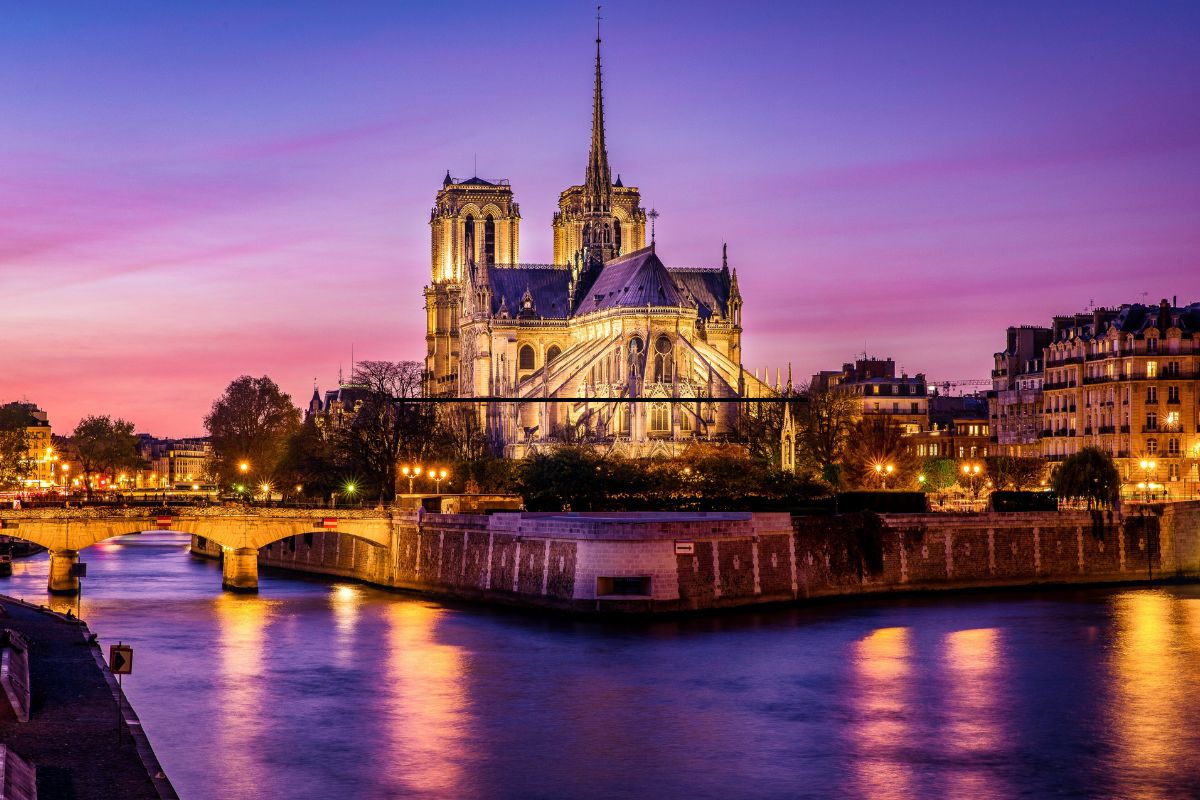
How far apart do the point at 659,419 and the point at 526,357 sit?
20263mm

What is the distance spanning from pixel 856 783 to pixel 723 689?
343 inches

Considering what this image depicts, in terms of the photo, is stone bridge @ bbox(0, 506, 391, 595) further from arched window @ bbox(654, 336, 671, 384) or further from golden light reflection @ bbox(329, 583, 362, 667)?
arched window @ bbox(654, 336, 671, 384)

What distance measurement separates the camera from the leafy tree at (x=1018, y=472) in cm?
7988

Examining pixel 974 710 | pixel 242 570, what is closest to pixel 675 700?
pixel 974 710

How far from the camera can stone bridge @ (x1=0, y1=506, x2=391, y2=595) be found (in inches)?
2165

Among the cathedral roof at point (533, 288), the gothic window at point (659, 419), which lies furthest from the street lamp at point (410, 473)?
the cathedral roof at point (533, 288)

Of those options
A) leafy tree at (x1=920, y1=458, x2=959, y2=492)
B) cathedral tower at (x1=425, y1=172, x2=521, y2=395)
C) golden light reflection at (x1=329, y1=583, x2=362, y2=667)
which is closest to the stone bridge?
golden light reflection at (x1=329, y1=583, x2=362, y2=667)

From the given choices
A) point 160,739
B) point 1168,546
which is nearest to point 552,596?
point 160,739

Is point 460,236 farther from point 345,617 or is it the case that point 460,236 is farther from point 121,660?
point 121,660

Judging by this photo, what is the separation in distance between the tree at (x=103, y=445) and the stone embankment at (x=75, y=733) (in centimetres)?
10990

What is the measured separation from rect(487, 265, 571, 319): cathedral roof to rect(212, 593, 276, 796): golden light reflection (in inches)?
2628

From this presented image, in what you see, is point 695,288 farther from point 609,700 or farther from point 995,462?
point 609,700

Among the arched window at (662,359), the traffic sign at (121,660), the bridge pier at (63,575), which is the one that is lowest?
the traffic sign at (121,660)

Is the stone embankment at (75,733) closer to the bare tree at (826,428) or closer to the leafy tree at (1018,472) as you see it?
the bare tree at (826,428)
